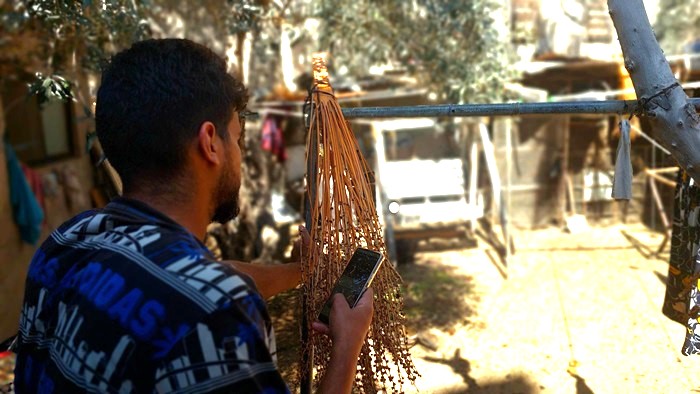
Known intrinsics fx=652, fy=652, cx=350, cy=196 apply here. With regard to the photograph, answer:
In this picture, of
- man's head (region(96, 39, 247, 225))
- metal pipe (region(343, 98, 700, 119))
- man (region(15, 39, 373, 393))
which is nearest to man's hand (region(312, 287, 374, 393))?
man (region(15, 39, 373, 393))

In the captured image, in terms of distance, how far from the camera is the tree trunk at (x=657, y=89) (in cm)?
173

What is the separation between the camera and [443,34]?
6918 millimetres

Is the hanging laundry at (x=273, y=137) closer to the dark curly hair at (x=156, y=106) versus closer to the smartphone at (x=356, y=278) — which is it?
the smartphone at (x=356, y=278)

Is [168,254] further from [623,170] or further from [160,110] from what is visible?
[623,170]

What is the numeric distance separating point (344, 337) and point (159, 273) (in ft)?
1.45

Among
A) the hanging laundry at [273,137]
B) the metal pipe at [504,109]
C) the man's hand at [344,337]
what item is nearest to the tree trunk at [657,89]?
the metal pipe at [504,109]

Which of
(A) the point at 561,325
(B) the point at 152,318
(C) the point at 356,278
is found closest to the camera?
(B) the point at 152,318

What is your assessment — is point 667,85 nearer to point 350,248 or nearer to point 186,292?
point 350,248

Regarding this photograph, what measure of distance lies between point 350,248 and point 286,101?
6.39 m

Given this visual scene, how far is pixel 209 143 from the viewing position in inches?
48.0

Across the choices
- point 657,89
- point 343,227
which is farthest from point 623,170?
point 343,227

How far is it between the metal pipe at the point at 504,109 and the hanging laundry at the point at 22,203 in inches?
182

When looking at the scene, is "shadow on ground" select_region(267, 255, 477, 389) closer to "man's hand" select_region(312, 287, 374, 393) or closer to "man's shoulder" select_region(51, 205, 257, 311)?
"man's hand" select_region(312, 287, 374, 393)

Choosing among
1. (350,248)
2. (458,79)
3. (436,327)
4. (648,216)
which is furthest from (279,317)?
(648,216)
